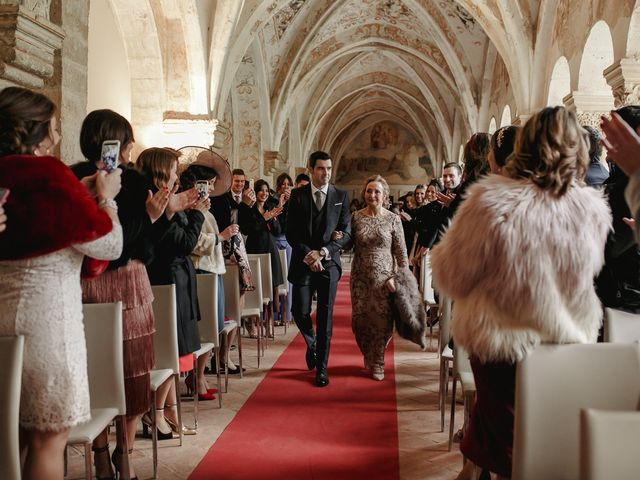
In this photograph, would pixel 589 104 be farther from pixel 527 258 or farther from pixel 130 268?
pixel 130 268

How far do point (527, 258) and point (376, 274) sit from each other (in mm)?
3202

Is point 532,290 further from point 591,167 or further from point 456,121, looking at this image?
point 456,121

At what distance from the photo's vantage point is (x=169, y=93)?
9516 mm

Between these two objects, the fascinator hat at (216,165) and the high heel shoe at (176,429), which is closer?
the high heel shoe at (176,429)

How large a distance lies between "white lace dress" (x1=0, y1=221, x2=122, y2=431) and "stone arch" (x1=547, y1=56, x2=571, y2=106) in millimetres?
8921

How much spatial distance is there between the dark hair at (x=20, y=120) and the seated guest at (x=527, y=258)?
1.46 meters

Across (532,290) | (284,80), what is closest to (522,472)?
(532,290)

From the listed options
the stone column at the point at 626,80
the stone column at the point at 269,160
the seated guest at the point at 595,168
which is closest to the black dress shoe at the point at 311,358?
the seated guest at the point at 595,168

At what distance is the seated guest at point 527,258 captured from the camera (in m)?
2.06

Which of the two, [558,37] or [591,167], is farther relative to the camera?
[558,37]

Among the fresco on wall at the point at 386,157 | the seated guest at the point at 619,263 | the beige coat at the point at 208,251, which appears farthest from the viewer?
the fresco on wall at the point at 386,157

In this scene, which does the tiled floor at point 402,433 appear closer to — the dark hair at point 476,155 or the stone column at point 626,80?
the dark hair at point 476,155

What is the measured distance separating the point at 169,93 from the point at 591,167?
24.2 ft

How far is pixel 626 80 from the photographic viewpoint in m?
6.09
